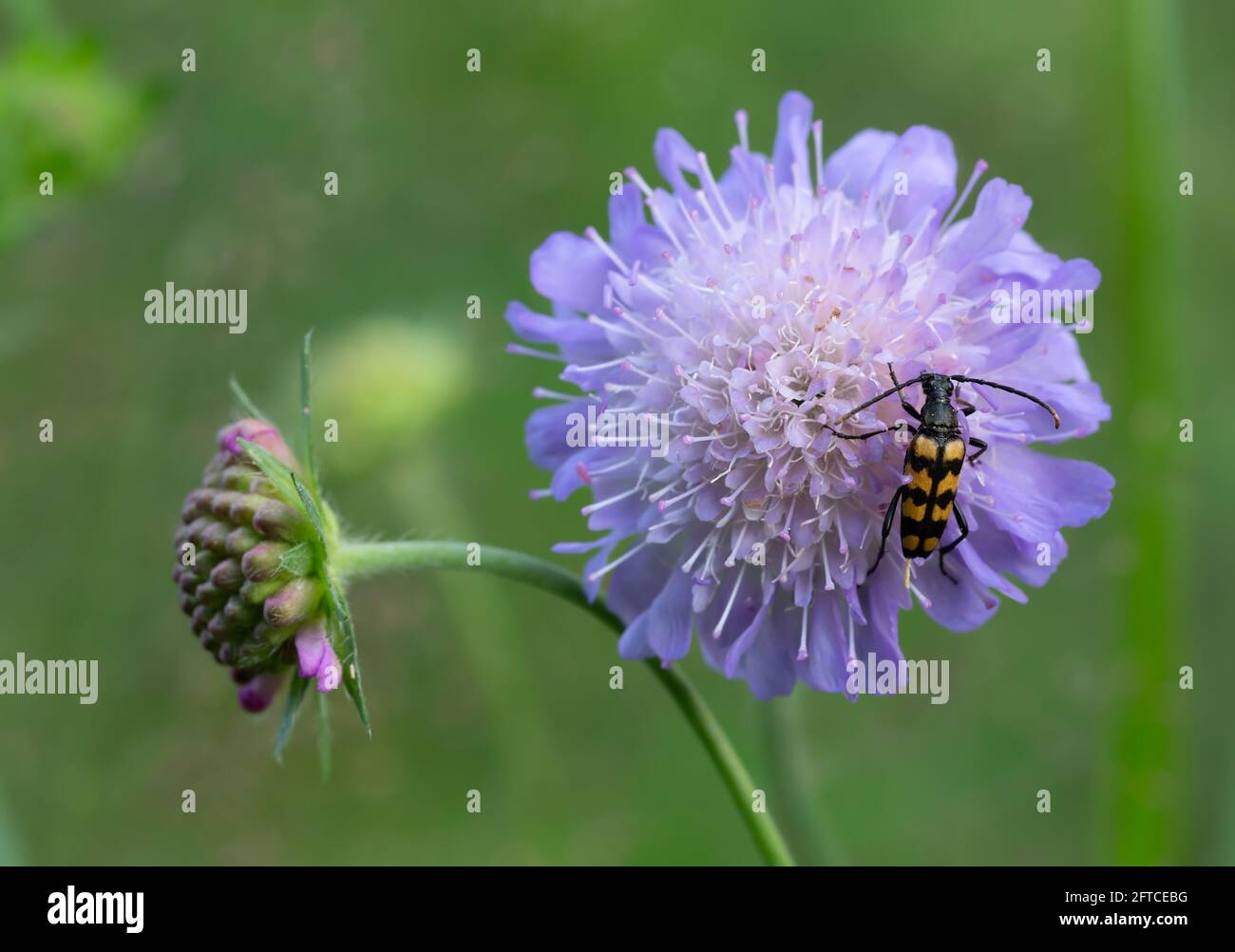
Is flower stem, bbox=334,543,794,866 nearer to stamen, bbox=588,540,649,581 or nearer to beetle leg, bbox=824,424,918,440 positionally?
stamen, bbox=588,540,649,581

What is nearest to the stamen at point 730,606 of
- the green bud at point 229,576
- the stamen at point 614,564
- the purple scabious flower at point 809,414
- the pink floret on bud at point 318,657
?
the purple scabious flower at point 809,414

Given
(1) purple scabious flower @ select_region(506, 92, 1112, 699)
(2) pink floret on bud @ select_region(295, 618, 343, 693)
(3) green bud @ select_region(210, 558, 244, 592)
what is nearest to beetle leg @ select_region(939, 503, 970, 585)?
(1) purple scabious flower @ select_region(506, 92, 1112, 699)

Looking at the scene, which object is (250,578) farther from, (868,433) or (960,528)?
(960,528)

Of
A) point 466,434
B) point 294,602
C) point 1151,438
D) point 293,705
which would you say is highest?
point 466,434

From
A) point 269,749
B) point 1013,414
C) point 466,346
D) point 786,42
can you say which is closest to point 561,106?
point 786,42

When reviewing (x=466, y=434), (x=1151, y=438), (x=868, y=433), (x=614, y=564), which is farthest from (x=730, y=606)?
(x=466, y=434)

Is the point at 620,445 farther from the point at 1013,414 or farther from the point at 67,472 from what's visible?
the point at 67,472
